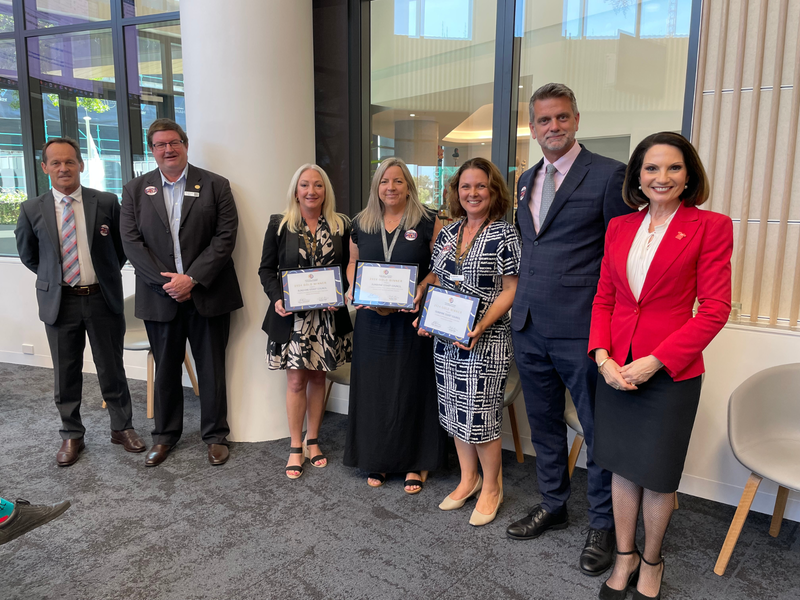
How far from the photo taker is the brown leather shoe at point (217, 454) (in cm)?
346

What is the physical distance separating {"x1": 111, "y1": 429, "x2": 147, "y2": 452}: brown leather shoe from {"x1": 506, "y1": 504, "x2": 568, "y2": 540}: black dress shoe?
94.6 inches

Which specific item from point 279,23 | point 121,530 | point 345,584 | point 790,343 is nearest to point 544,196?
point 790,343

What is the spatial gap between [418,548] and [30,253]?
298 centimetres

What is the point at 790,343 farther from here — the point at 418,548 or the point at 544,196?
the point at 418,548

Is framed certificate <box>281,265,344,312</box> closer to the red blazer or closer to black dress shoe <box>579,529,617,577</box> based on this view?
the red blazer

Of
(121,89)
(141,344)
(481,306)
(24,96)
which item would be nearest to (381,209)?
(481,306)

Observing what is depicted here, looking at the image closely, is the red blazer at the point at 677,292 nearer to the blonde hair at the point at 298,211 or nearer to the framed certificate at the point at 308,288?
the framed certificate at the point at 308,288

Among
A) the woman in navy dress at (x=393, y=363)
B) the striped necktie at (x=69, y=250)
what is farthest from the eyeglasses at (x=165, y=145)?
the woman in navy dress at (x=393, y=363)

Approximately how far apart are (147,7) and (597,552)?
5520 mm

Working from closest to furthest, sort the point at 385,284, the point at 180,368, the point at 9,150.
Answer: the point at 385,284, the point at 180,368, the point at 9,150

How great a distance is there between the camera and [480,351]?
2.66m

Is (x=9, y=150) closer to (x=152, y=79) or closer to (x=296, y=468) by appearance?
(x=152, y=79)

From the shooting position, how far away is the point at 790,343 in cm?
285

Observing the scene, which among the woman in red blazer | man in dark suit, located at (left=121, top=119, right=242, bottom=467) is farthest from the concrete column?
the woman in red blazer
